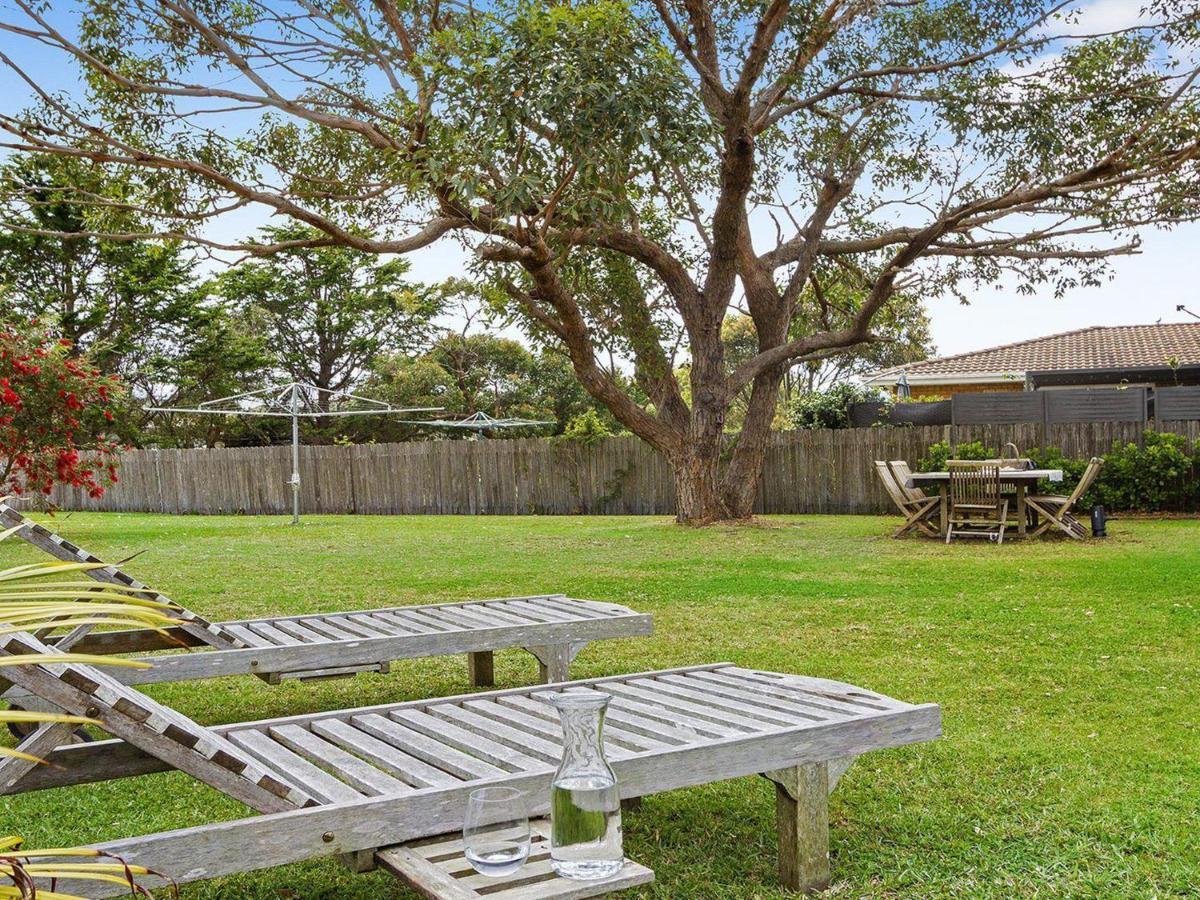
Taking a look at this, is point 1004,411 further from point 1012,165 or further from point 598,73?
point 598,73

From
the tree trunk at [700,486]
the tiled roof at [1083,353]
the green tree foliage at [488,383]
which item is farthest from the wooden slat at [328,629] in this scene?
the green tree foliage at [488,383]

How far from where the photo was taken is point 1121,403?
60.8ft

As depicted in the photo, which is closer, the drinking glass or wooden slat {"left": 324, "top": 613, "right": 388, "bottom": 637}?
the drinking glass

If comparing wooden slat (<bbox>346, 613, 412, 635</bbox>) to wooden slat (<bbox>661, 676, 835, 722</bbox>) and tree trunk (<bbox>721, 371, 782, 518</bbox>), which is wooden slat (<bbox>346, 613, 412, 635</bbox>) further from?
tree trunk (<bbox>721, 371, 782, 518</bbox>)

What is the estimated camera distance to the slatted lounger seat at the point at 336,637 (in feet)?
14.0

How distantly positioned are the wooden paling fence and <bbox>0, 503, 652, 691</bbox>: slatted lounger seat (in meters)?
13.9

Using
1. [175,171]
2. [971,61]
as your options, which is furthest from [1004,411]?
[175,171]

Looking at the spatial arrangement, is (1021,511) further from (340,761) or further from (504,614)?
(340,761)

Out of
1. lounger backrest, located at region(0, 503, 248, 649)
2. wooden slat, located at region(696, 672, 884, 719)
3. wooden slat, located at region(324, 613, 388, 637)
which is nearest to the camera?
wooden slat, located at region(696, 672, 884, 719)

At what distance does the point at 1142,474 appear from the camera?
52.5 ft

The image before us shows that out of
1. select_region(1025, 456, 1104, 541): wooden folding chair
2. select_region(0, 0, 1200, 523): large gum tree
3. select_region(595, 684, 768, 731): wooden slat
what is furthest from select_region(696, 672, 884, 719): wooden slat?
select_region(1025, 456, 1104, 541): wooden folding chair

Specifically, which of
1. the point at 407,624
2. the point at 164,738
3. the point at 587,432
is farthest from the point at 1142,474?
the point at 164,738

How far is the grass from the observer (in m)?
3.31

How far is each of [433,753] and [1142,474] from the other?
1543 centimetres
